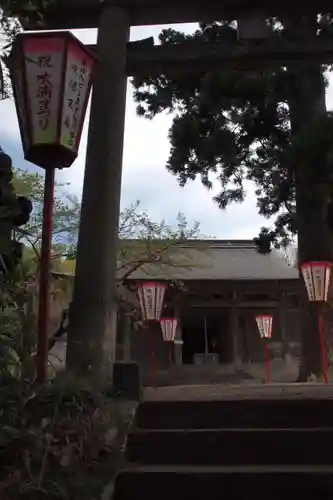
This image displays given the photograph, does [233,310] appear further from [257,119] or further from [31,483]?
[31,483]

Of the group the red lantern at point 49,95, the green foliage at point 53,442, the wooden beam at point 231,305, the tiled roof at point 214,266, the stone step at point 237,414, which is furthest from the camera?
the wooden beam at point 231,305

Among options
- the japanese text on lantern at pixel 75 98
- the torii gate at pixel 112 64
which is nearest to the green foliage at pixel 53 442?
the japanese text on lantern at pixel 75 98

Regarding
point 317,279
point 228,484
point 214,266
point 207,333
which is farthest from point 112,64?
point 207,333

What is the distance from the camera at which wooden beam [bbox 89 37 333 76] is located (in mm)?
5363

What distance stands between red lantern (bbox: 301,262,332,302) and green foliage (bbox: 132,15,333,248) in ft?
3.38

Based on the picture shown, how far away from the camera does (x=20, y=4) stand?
212cm

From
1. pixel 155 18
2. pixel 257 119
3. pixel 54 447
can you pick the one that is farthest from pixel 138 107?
pixel 54 447

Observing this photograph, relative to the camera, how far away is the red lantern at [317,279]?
25.1ft

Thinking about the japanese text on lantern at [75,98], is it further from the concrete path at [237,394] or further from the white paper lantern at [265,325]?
the white paper lantern at [265,325]

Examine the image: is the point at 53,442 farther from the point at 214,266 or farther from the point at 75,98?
the point at 214,266

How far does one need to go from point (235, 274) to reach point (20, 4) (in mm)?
15012

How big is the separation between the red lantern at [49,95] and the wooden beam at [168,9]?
261 centimetres

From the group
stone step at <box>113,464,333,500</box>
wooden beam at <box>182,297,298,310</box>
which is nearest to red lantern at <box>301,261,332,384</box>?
stone step at <box>113,464,333,500</box>

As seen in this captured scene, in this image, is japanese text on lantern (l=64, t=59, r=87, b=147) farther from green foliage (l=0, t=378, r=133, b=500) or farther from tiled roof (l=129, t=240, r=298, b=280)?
tiled roof (l=129, t=240, r=298, b=280)
